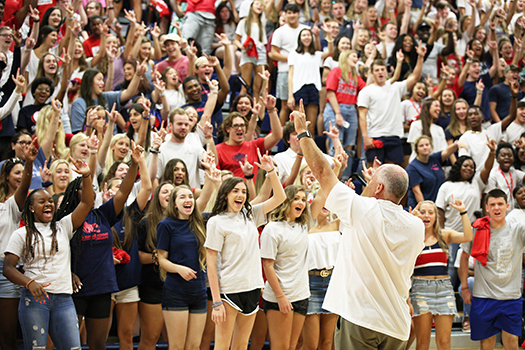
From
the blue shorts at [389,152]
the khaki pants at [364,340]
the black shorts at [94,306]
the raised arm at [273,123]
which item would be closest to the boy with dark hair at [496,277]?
the blue shorts at [389,152]

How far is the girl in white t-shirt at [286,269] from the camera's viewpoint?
4.67m

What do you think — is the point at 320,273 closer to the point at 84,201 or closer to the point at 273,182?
the point at 273,182

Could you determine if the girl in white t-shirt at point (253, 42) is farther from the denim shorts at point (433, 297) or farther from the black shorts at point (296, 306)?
the black shorts at point (296, 306)

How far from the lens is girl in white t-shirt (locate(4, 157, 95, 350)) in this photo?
13.5 feet

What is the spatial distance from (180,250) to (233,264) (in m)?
0.47

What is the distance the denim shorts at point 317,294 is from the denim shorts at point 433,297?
92cm

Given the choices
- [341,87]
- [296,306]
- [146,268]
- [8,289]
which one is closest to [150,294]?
[146,268]

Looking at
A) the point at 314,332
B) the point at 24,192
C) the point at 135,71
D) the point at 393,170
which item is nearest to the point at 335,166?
the point at 314,332

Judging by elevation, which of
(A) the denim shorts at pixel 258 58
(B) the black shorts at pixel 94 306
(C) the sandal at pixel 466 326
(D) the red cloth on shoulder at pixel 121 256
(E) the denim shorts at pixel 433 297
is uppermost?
(A) the denim shorts at pixel 258 58

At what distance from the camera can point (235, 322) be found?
14.6 ft

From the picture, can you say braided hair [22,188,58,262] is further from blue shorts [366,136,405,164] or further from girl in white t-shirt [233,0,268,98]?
girl in white t-shirt [233,0,268,98]

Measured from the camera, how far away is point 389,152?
772 centimetres

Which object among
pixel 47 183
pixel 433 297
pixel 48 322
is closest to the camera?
pixel 48 322

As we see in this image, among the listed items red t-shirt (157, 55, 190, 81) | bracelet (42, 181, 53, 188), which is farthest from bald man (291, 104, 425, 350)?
red t-shirt (157, 55, 190, 81)
